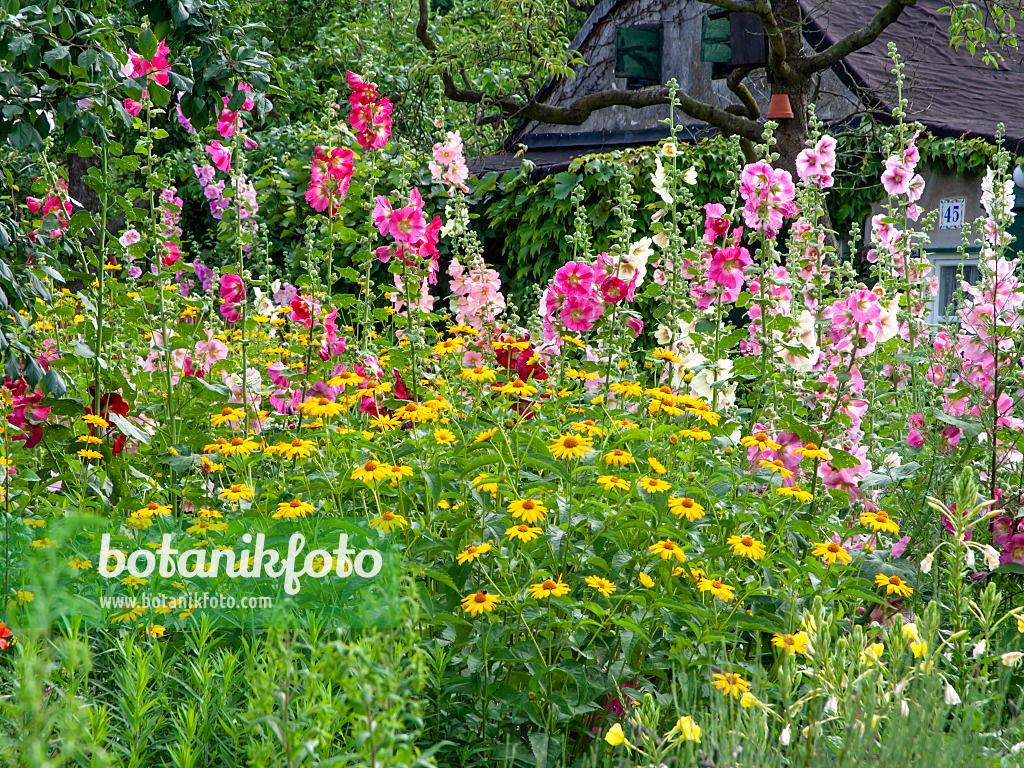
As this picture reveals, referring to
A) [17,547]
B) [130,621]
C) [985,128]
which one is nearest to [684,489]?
[130,621]

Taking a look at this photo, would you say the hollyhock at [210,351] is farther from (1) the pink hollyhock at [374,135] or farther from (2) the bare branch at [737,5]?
(2) the bare branch at [737,5]

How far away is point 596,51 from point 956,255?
6.37 meters

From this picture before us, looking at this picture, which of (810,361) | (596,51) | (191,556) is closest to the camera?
(191,556)

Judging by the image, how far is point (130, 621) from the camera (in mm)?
2480

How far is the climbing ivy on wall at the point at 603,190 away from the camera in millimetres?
8078

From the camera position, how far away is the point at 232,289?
159 inches

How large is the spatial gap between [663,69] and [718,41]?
16.2 ft

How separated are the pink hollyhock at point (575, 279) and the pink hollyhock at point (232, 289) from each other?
55.0 inches

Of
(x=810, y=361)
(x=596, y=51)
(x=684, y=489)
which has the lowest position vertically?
(x=684, y=489)

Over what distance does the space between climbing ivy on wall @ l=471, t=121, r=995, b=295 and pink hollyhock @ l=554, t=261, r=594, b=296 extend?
431 cm

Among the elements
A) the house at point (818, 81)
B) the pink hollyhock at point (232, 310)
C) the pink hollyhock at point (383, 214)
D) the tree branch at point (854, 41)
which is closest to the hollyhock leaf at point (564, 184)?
the house at point (818, 81)

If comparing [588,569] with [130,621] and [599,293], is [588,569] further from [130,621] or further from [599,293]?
[599,293]

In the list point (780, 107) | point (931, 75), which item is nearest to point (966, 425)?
point (780, 107)

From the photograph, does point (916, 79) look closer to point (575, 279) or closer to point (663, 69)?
point (663, 69)
